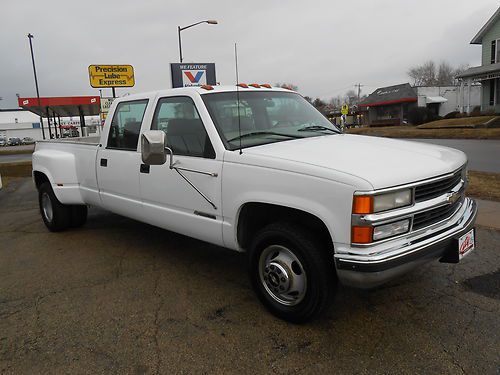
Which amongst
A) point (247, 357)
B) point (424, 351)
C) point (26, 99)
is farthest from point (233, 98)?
point (26, 99)

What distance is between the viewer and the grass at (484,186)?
719cm

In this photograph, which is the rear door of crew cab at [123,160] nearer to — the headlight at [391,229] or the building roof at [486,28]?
the headlight at [391,229]

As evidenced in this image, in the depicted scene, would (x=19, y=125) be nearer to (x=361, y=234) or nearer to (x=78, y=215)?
(x=78, y=215)

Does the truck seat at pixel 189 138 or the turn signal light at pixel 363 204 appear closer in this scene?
the turn signal light at pixel 363 204

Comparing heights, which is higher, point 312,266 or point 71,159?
point 71,159

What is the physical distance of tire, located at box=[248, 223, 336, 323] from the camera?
9.90 ft

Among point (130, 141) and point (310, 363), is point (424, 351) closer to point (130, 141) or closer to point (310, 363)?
point (310, 363)

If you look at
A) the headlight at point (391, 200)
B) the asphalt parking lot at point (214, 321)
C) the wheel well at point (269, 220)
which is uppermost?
the headlight at point (391, 200)

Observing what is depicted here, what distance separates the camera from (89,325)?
3420 mm

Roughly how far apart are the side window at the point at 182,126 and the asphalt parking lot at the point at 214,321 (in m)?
1.34

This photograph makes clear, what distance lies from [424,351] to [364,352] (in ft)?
1.35

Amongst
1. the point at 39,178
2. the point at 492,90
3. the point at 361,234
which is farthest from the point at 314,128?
the point at 492,90

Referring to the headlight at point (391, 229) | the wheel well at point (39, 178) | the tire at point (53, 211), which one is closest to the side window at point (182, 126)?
the headlight at point (391, 229)

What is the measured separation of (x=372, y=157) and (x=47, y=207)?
200 inches
